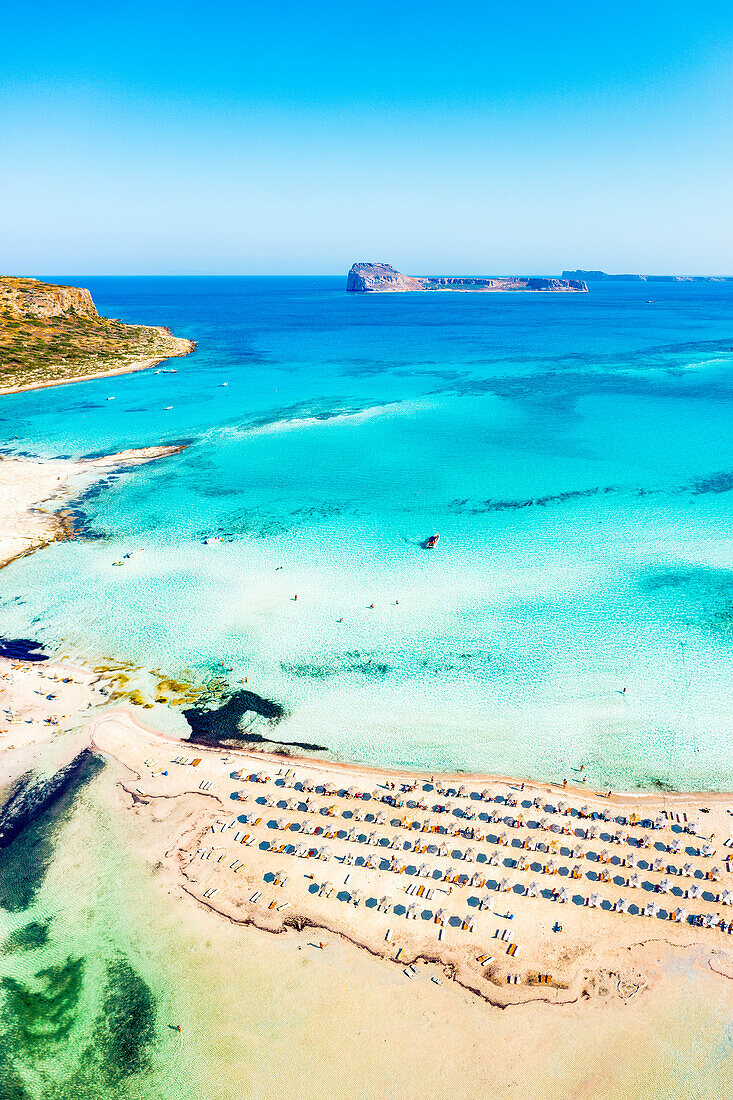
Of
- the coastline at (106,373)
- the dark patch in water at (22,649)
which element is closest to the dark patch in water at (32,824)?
the dark patch in water at (22,649)

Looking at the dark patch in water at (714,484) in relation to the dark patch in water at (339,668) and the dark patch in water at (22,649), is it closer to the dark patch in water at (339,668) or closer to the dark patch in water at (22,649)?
the dark patch in water at (339,668)

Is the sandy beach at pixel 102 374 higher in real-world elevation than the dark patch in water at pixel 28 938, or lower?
higher

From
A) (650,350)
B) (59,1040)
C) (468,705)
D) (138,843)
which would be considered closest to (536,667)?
(468,705)

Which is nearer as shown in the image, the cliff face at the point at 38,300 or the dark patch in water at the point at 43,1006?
the dark patch in water at the point at 43,1006

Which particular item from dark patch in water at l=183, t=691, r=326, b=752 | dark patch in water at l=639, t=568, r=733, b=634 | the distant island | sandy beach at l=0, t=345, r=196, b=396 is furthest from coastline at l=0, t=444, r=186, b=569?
dark patch in water at l=639, t=568, r=733, b=634

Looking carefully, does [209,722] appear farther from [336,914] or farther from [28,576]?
[28,576]

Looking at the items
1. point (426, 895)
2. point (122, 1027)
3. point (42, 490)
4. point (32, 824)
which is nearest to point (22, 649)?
point (32, 824)

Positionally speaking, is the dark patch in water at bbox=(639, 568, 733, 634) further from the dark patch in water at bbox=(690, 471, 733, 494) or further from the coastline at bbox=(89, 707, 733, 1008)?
the dark patch in water at bbox=(690, 471, 733, 494)
